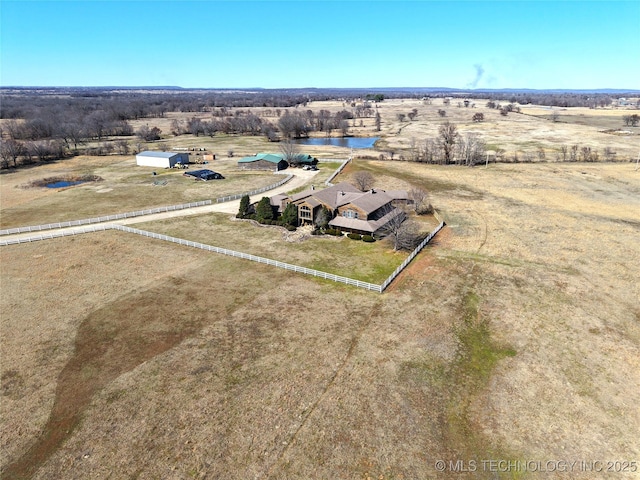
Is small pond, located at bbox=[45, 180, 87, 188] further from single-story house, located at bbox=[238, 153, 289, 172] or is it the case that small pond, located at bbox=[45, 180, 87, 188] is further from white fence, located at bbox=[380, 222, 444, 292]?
white fence, located at bbox=[380, 222, 444, 292]

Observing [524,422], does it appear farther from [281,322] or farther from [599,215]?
[599,215]

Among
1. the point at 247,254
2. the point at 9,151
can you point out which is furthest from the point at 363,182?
the point at 9,151

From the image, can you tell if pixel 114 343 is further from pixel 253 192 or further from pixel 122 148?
pixel 122 148

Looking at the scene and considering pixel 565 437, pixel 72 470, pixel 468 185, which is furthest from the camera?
pixel 468 185

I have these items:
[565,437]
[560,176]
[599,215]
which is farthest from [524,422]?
[560,176]

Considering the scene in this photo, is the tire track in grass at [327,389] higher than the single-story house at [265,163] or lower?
lower

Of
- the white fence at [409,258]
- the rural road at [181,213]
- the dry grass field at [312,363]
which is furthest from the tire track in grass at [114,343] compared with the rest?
the rural road at [181,213]

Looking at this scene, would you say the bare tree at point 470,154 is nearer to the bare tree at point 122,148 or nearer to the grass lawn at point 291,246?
the grass lawn at point 291,246
